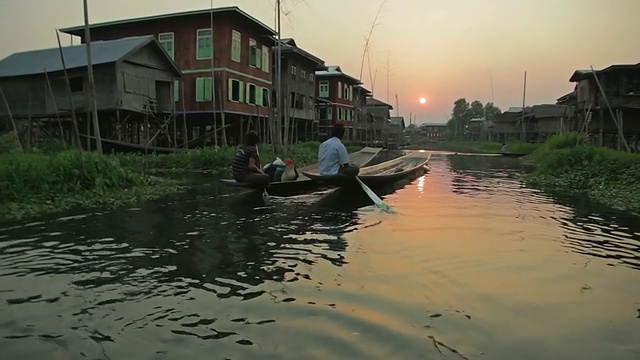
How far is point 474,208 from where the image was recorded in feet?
31.3

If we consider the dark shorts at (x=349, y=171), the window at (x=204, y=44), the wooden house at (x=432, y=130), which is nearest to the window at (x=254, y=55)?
the window at (x=204, y=44)

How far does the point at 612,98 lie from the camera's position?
25.7 metres

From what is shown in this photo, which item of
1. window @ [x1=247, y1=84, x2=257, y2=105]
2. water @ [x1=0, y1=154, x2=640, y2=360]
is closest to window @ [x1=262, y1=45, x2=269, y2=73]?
window @ [x1=247, y1=84, x2=257, y2=105]

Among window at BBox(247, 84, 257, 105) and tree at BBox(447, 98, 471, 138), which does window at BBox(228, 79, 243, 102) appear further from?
tree at BBox(447, 98, 471, 138)

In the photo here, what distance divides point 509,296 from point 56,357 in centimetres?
361

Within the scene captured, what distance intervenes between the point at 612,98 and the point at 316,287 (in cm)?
2721

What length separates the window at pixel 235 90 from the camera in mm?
24223

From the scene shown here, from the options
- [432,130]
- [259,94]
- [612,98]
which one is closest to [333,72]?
[259,94]

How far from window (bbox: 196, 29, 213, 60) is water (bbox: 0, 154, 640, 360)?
17.5m

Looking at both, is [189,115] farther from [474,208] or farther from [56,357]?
[56,357]

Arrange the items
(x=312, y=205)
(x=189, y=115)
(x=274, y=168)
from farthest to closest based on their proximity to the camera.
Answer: (x=189, y=115), (x=274, y=168), (x=312, y=205)

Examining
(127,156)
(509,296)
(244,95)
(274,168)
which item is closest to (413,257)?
(509,296)

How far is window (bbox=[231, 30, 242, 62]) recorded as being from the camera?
24066 mm

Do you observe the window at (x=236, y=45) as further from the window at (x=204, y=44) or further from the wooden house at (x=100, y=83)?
the wooden house at (x=100, y=83)
